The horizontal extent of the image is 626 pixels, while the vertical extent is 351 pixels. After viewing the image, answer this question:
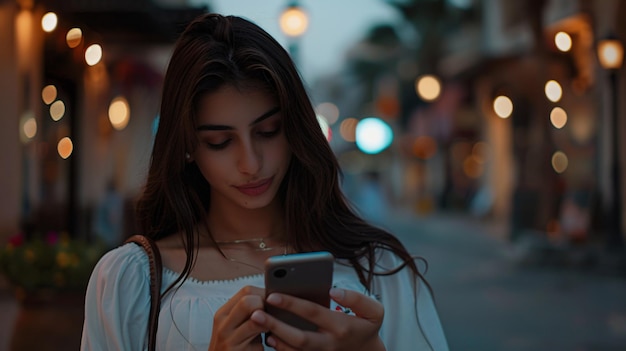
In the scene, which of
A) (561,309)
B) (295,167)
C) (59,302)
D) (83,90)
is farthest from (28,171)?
(295,167)

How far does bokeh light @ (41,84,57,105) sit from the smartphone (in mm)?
10138

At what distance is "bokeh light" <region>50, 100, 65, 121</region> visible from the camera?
11167 mm

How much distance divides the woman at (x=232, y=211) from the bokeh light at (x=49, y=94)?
9.41 metres

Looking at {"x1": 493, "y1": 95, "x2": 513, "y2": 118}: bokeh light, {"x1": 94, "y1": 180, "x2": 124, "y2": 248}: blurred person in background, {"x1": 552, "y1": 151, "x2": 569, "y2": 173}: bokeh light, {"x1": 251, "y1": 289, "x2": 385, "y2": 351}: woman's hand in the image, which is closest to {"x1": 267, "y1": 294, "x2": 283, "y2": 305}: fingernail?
{"x1": 251, "y1": 289, "x2": 385, "y2": 351}: woman's hand

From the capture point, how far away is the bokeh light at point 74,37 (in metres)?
6.14

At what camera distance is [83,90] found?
13.3m

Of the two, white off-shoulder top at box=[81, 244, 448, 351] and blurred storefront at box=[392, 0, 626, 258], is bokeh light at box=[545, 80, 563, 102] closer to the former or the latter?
blurred storefront at box=[392, 0, 626, 258]

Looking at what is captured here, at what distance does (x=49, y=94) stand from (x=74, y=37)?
550 cm

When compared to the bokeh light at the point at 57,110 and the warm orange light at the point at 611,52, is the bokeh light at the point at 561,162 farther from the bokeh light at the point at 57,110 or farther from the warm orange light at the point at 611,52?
the bokeh light at the point at 57,110

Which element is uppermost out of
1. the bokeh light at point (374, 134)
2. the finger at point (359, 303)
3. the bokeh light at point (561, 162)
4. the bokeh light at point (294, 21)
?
the bokeh light at point (294, 21)

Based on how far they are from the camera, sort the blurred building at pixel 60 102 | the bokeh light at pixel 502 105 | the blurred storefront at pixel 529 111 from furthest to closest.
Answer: the bokeh light at pixel 502 105 → the blurred storefront at pixel 529 111 → the blurred building at pixel 60 102

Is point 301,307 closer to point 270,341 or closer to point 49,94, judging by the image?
point 270,341

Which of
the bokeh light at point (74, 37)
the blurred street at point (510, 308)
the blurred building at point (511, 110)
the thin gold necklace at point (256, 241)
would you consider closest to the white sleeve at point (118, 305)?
the thin gold necklace at point (256, 241)

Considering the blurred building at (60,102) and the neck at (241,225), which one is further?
the blurred building at (60,102)
